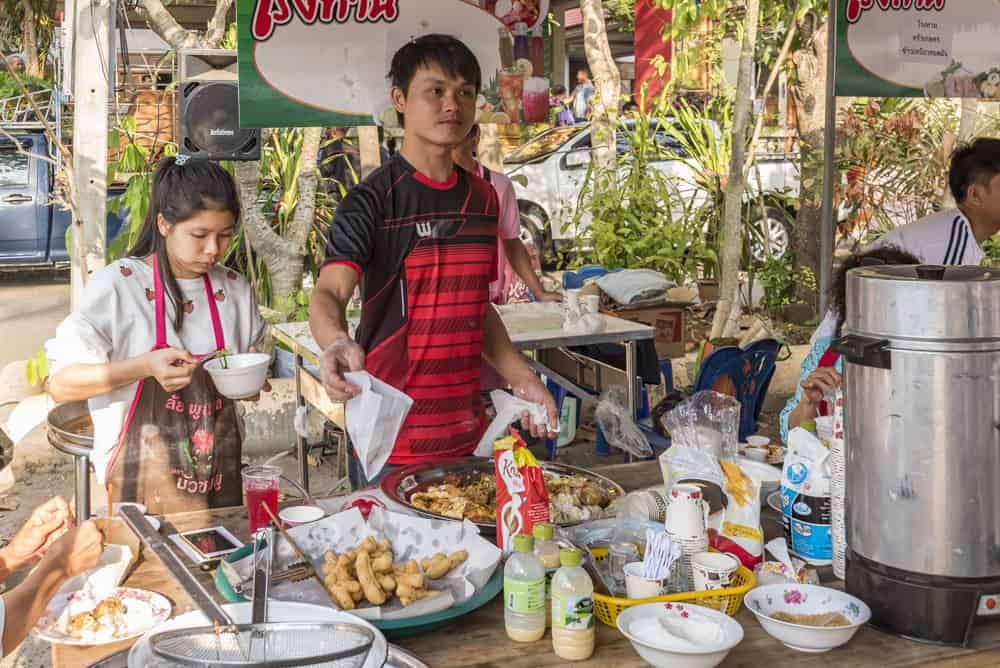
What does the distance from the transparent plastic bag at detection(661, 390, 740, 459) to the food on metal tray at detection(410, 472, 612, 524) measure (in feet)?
0.75

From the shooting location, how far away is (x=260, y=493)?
2.21 meters

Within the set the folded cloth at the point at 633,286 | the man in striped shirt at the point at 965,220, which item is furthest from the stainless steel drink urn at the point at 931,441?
the folded cloth at the point at 633,286

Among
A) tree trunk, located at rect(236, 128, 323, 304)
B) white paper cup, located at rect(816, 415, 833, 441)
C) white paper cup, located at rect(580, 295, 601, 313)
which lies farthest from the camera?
tree trunk, located at rect(236, 128, 323, 304)

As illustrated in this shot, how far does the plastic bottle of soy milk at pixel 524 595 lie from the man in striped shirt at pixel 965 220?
8.98 feet

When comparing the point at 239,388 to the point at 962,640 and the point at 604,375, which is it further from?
the point at 604,375

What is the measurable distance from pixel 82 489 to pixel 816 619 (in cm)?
249

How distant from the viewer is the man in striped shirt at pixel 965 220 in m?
4.12

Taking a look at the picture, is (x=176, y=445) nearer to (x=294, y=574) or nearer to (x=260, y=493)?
(x=260, y=493)

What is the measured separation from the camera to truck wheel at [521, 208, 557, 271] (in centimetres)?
1109

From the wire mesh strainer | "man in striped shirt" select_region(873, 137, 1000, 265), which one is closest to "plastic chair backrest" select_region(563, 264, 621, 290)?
"man in striped shirt" select_region(873, 137, 1000, 265)

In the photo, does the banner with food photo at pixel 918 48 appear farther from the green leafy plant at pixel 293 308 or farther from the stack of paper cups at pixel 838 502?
the green leafy plant at pixel 293 308

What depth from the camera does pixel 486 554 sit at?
1.93m

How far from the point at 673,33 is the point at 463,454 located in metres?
5.14

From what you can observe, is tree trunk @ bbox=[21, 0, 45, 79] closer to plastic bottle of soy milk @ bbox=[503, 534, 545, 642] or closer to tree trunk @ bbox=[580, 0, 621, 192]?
tree trunk @ bbox=[580, 0, 621, 192]
